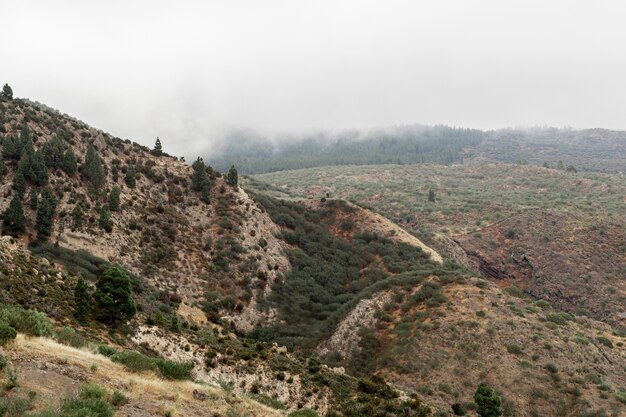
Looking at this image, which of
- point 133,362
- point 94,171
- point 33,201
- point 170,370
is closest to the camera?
point 133,362

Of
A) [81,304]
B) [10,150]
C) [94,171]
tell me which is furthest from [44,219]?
[81,304]

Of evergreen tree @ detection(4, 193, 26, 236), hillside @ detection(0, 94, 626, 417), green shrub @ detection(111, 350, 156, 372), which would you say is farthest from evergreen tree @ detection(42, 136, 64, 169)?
green shrub @ detection(111, 350, 156, 372)

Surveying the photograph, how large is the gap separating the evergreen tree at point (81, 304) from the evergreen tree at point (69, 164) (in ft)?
91.4

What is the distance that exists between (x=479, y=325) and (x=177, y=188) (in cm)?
4127

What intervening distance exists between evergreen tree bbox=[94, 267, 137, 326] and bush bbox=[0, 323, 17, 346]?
1178 centimetres

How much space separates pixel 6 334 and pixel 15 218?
3036cm

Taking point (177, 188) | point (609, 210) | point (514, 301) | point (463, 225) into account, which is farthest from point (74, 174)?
point (609, 210)

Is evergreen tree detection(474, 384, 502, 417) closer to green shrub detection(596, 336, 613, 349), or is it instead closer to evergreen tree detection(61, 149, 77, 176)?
green shrub detection(596, 336, 613, 349)

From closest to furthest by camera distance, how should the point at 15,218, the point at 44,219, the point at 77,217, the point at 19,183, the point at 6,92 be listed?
1. the point at 15,218
2. the point at 44,219
3. the point at 19,183
4. the point at 77,217
5. the point at 6,92

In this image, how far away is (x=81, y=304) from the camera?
25.4 m

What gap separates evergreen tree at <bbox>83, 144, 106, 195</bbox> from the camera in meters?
50.5

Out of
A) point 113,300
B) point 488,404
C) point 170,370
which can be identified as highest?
point 113,300

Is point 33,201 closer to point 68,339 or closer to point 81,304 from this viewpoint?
point 81,304

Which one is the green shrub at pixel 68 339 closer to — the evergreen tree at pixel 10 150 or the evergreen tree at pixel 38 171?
the evergreen tree at pixel 38 171
